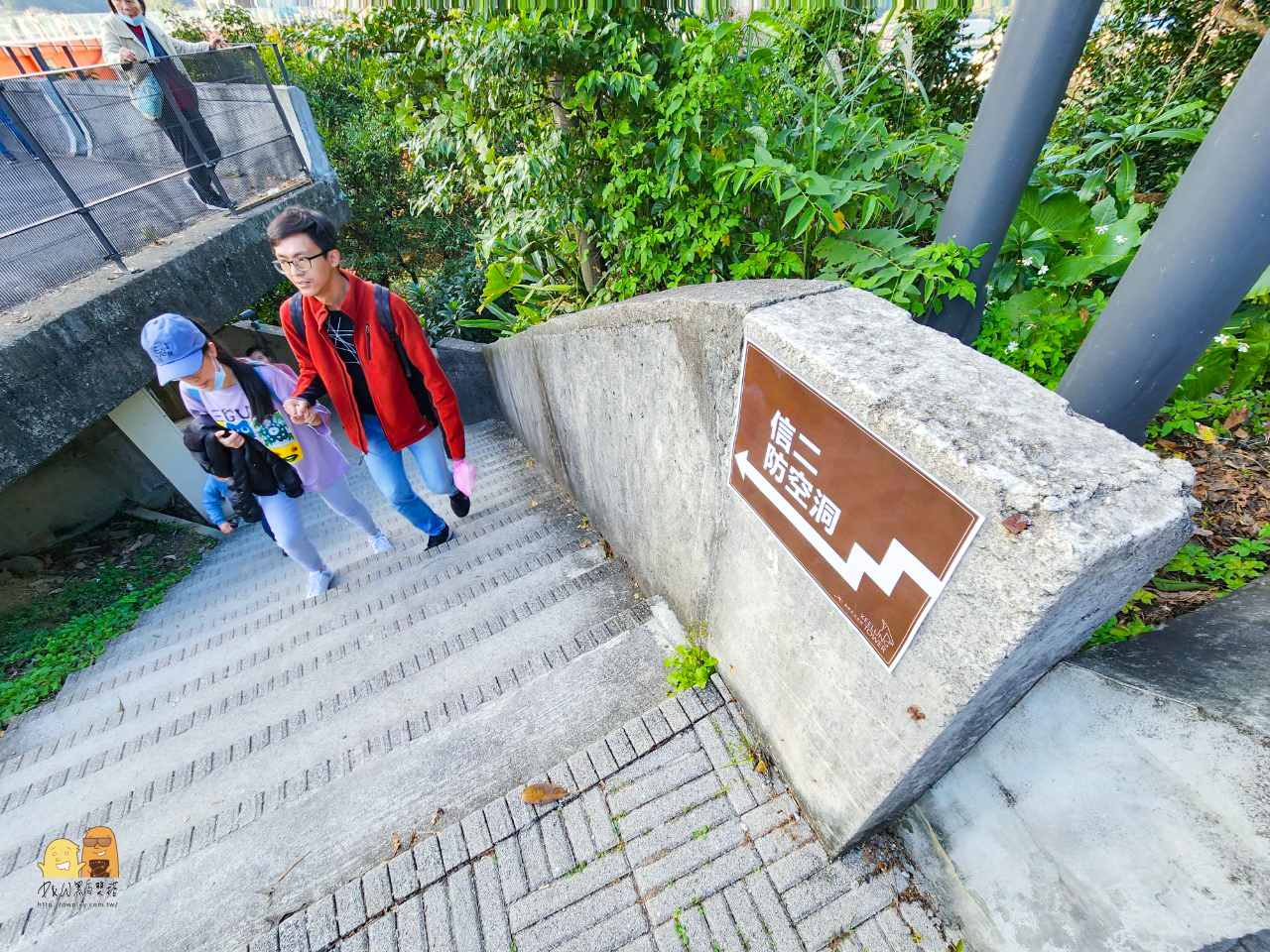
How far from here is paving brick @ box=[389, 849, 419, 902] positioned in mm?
1789

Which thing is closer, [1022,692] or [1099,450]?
[1099,450]

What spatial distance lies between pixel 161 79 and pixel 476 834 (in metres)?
7.67

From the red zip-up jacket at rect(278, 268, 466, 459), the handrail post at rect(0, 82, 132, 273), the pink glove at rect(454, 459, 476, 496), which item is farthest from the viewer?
the handrail post at rect(0, 82, 132, 273)

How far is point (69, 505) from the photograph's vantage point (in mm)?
6102

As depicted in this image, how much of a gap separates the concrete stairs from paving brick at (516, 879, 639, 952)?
17.3 inches

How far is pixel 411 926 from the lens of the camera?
173cm

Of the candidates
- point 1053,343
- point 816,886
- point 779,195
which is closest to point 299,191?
point 779,195

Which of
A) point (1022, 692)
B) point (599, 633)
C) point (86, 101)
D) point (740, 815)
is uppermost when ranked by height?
point (86, 101)

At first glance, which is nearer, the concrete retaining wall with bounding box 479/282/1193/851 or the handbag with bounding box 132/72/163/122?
the concrete retaining wall with bounding box 479/282/1193/851

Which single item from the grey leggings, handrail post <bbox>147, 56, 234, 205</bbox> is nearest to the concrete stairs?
the grey leggings

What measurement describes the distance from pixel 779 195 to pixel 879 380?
1.37 meters

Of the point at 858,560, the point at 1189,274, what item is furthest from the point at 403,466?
the point at 1189,274

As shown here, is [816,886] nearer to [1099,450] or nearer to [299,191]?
[1099,450]

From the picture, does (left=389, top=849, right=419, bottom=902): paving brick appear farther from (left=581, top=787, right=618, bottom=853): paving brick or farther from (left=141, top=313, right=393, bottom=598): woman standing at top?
(left=141, top=313, right=393, bottom=598): woman standing at top
